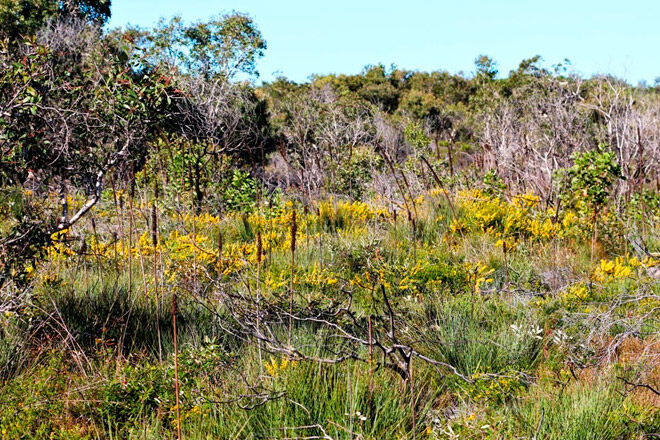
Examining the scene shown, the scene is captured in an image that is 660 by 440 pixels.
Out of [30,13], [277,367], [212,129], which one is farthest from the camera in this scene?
[30,13]

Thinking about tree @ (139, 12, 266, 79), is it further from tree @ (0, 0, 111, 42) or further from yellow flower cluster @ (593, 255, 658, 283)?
yellow flower cluster @ (593, 255, 658, 283)

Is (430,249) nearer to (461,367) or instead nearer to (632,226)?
(632,226)

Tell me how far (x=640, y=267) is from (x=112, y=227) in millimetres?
5348

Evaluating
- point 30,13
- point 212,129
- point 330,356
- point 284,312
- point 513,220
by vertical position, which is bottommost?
point 330,356

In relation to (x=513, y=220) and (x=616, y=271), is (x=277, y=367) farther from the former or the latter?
(x=513, y=220)

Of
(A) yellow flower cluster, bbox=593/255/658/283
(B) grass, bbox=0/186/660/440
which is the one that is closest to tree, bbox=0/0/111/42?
(B) grass, bbox=0/186/660/440

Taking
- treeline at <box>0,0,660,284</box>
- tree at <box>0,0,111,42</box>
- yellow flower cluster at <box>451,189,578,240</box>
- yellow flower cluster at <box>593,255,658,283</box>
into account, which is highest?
tree at <box>0,0,111,42</box>

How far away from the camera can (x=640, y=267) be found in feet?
17.6

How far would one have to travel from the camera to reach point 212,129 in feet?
35.9

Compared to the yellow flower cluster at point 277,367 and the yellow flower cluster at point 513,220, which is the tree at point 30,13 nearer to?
the yellow flower cluster at point 513,220

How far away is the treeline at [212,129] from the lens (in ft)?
12.0

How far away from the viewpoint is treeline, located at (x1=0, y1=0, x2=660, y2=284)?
12.0 feet

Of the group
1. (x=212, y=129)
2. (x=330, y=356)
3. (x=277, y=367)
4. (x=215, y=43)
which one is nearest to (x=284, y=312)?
(x=277, y=367)

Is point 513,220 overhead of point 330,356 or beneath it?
overhead
